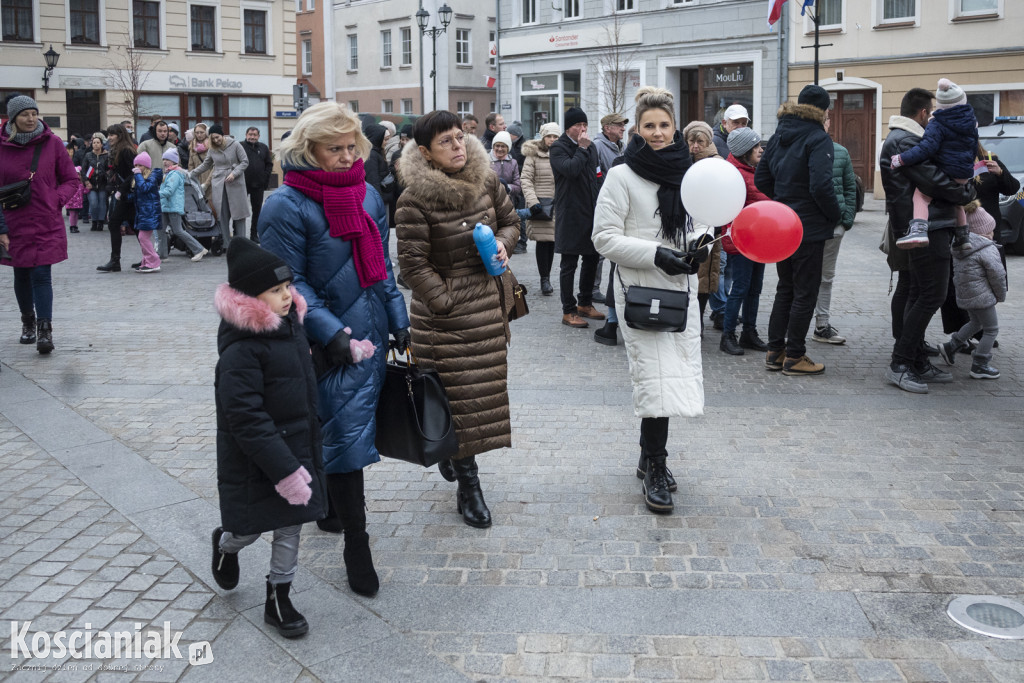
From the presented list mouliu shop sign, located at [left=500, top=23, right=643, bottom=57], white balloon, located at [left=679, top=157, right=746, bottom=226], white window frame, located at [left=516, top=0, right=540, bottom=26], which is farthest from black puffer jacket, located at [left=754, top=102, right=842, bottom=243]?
white window frame, located at [left=516, top=0, right=540, bottom=26]

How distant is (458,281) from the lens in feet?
16.4

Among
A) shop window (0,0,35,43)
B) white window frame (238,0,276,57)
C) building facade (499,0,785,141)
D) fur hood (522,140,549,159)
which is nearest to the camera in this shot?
fur hood (522,140,549,159)

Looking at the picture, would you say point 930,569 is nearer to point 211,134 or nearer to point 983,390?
point 983,390

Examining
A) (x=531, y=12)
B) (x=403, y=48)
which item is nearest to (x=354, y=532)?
(x=531, y=12)

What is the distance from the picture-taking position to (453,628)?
13.3 feet

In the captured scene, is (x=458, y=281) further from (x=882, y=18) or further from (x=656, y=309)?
(x=882, y=18)

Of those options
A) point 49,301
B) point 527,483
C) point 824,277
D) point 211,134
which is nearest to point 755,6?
point 211,134

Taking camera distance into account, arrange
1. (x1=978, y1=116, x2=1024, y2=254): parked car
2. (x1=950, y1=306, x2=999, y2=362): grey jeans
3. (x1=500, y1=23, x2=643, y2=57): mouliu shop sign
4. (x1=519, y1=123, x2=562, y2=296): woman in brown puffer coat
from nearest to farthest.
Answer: (x1=950, y1=306, x2=999, y2=362): grey jeans < (x1=519, y1=123, x2=562, y2=296): woman in brown puffer coat < (x1=978, y1=116, x2=1024, y2=254): parked car < (x1=500, y1=23, x2=643, y2=57): mouliu shop sign

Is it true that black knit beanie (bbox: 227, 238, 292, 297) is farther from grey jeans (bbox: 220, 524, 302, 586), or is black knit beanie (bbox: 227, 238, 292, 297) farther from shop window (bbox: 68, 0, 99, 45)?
shop window (bbox: 68, 0, 99, 45)

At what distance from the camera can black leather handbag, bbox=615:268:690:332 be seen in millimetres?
5113

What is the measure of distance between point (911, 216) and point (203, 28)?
37985 millimetres

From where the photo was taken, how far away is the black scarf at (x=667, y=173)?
5.21 metres

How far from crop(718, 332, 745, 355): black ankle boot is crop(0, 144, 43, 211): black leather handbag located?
19.8 ft

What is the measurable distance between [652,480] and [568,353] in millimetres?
3916
